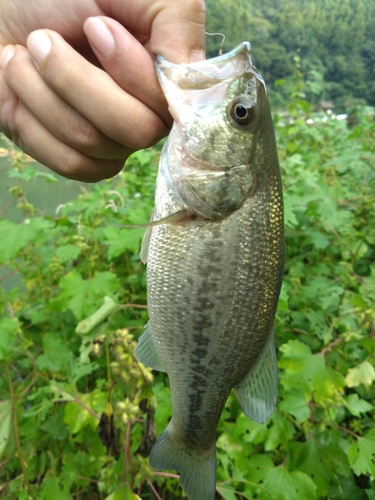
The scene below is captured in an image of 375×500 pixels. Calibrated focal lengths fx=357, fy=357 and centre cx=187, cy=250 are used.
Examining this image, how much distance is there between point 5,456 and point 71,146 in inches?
68.7

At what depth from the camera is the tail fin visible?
4.01 ft

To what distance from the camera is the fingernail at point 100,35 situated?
0.97 m

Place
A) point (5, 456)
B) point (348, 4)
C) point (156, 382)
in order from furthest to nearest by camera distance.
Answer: point (348, 4)
point (156, 382)
point (5, 456)

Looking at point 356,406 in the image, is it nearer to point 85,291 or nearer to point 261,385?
point 261,385

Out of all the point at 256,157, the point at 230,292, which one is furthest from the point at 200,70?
the point at 230,292

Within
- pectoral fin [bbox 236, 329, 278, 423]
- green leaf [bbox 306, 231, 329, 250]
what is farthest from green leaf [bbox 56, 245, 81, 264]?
green leaf [bbox 306, 231, 329, 250]

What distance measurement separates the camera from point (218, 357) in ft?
3.76

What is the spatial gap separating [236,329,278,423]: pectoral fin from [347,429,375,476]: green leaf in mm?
828

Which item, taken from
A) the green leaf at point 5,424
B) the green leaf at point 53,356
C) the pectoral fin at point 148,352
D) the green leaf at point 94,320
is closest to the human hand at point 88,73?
the pectoral fin at point 148,352

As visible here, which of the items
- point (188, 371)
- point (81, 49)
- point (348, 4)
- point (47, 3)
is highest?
point (47, 3)

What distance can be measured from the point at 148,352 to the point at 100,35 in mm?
991

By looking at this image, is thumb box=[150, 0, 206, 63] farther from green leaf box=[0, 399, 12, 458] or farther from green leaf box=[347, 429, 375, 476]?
green leaf box=[347, 429, 375, 476]

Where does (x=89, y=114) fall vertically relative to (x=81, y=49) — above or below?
below

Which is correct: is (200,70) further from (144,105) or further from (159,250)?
(159,250)
